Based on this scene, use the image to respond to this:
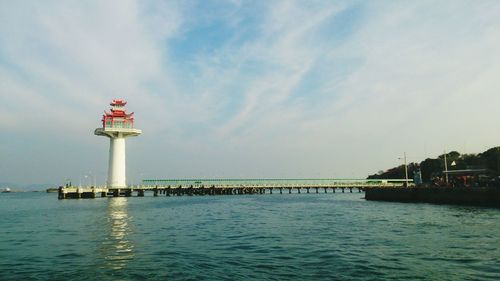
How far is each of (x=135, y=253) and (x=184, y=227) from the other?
11715 millimetres

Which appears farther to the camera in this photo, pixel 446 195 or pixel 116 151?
pixel 116 151

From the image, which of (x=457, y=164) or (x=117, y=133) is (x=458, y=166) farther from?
(x=117, y=133)

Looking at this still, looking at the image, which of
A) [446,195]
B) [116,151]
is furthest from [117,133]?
[446,195]

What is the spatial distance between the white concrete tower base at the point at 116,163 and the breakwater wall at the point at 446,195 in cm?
5522

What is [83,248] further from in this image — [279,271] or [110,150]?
[110,150]

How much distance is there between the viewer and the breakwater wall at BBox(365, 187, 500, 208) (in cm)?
5078

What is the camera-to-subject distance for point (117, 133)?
9000cm

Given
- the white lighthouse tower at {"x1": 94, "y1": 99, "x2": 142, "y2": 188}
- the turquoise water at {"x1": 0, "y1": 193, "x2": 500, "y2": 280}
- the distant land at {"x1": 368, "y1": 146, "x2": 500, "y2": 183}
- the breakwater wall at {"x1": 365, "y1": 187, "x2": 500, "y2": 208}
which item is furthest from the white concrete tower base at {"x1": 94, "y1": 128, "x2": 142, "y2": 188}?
the distant land at {"x1": 368, "y1": 146, "x2": 500, "y2": 183}

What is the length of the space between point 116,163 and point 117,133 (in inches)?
261

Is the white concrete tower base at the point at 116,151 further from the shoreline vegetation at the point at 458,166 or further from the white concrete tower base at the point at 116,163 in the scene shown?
the shoreline vegetation at the point at 458,166

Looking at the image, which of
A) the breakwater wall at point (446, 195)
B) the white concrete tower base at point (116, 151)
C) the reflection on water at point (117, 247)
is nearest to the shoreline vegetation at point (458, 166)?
the breakwater wall at point (446, 195)

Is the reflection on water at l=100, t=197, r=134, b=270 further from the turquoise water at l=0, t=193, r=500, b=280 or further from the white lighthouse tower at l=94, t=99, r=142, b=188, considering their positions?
the white lighthouse tower at l=94, t=99, r=142, b=188

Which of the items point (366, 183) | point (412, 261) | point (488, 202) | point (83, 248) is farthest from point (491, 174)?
point (83, 248)

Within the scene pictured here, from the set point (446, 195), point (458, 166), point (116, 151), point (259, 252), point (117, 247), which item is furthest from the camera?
point (458, 166)
